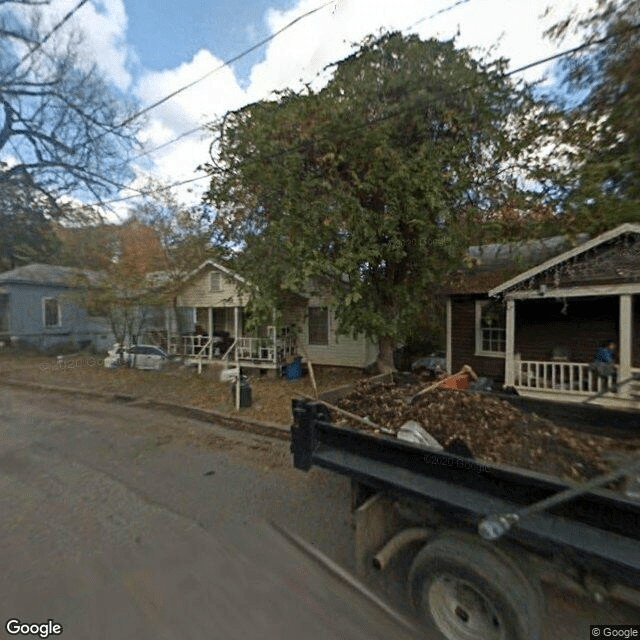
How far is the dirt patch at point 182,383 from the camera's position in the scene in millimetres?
8273

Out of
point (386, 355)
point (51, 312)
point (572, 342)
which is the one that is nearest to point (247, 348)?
point (386, 355)

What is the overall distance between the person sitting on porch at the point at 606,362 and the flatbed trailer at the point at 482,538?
7260 millimetres

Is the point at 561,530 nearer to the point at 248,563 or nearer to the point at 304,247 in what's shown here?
the point at 248,563

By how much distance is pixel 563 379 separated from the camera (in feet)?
27.3

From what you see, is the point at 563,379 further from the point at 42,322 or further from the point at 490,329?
the point at 42,322

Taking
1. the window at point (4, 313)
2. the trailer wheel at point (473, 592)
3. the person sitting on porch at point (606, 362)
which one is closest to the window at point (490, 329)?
the person sitting on porch at point (606, 362)

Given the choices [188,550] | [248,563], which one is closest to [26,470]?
[188,550]

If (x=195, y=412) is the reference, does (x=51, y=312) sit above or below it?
above

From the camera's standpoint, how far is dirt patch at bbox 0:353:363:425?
8.27 meters

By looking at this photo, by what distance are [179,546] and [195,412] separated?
4869 millimetres

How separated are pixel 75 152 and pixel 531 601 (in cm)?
2610

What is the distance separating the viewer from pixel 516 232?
820 centimetres

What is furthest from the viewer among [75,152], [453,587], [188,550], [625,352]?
[75,152]

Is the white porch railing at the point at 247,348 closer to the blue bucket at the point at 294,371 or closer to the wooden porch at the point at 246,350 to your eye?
the wooden porch at the point at 246,350
